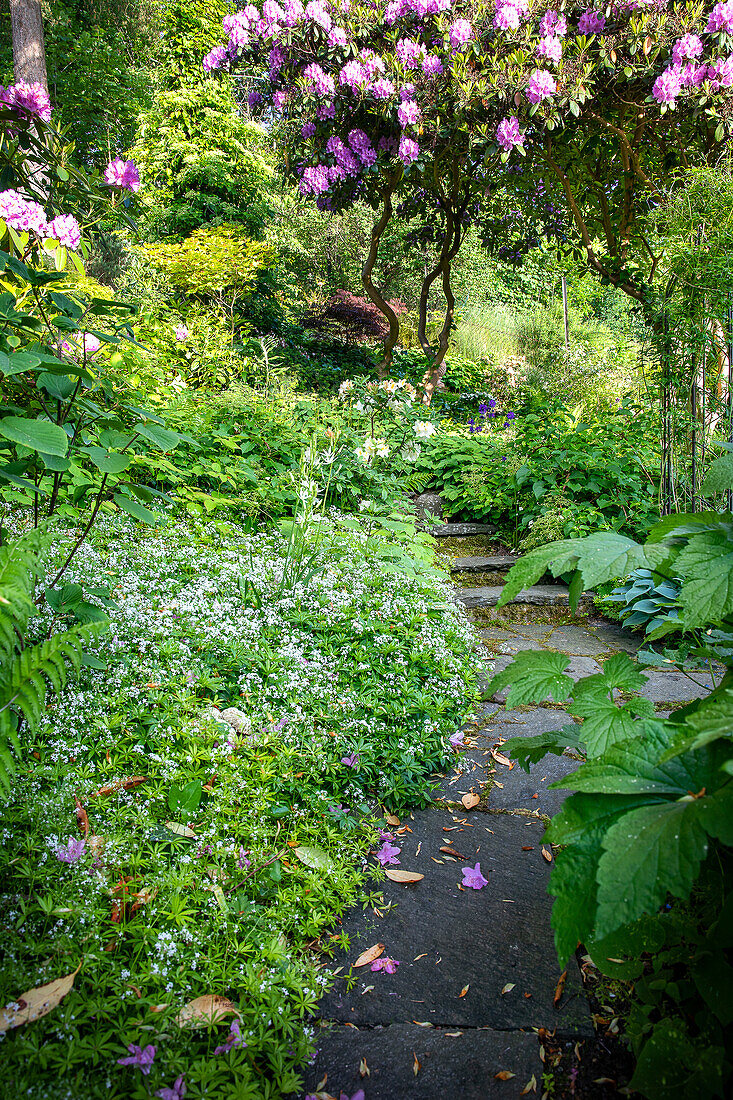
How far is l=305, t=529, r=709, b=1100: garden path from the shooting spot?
1189 millimetres

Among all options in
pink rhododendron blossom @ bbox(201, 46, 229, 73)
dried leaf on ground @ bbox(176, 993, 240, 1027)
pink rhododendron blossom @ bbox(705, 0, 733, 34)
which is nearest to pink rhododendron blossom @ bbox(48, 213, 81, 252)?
dried leaf on ground @ bbox(176, 993, 240, 1027)

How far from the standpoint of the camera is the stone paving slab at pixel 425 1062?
3.78 ft

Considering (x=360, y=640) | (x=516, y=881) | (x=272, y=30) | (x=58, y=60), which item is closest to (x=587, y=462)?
(x=360, y=640)

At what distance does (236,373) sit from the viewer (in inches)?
281

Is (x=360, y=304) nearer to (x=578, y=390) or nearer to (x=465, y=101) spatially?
(x=578, y=390)

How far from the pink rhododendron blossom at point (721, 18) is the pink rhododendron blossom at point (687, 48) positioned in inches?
4.3

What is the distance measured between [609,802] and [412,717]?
4.80 ft

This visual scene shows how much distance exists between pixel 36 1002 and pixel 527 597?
3.40 metres

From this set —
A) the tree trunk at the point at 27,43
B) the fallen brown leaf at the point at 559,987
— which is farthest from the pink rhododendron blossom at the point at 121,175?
the tree trunk at the point at 27,43

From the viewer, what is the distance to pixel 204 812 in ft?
5.23

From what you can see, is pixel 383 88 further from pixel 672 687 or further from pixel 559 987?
pixel 559 987

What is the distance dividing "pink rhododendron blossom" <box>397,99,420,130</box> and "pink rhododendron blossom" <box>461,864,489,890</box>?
20.2ft

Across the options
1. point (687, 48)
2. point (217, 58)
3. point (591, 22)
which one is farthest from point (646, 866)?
point (217, 58)

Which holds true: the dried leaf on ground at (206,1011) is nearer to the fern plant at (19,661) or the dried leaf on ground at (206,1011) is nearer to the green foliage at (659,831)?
the fern plant at (19,661)
